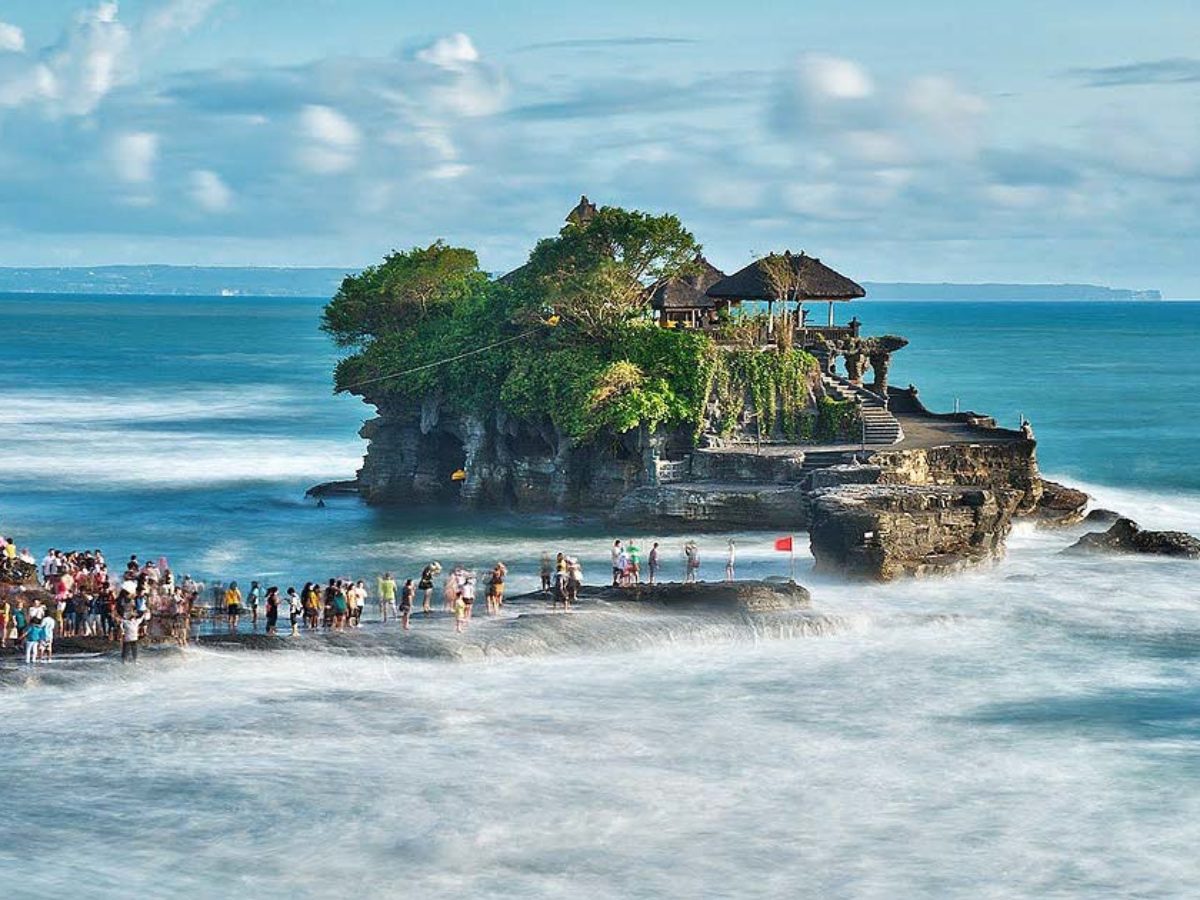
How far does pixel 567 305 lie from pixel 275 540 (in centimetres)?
1176

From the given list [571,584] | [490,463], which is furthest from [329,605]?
[490,463]

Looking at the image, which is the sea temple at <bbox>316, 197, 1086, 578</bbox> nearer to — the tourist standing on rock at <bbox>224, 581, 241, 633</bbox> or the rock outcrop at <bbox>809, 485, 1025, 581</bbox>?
the rock outcrop at <bbox>809, 485, 1025, 581</bbox>

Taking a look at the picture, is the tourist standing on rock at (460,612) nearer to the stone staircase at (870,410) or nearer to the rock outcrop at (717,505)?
the rock outcrop at (717,505)

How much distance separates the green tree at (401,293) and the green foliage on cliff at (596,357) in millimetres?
2279

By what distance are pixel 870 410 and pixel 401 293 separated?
17955 millimetres

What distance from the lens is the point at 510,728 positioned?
31.5 meters

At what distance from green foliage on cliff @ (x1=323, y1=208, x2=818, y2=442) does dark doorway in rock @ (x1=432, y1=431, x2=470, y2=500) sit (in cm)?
213

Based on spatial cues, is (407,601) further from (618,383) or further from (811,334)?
(811,334)

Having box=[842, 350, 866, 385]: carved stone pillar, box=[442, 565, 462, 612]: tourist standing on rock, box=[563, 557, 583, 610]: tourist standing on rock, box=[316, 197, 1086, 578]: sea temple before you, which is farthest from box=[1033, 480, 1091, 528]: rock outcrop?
box=[442, 565, 462, 612]: tourist standing on rock

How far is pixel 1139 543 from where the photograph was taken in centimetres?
4834

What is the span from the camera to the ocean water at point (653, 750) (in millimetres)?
25422

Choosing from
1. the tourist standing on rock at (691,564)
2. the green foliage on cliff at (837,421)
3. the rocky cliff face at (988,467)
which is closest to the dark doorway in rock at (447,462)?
the green foliage on cliff at (837,421)

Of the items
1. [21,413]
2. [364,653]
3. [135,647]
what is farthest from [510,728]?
[21,413]

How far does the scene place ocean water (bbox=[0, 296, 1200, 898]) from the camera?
25422 millimetres
